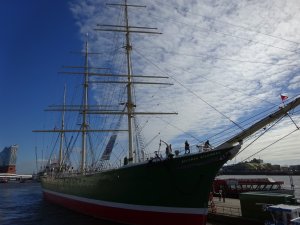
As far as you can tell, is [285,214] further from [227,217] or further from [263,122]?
[227,217]

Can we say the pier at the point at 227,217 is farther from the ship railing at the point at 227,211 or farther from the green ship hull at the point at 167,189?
the green ship hull at the point at 167,189

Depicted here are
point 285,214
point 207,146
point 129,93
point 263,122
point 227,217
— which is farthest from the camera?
point 129,93

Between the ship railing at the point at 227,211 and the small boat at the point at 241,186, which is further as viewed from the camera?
the small boat at the point at 241,186

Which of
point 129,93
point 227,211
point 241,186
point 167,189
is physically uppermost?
point 129,93

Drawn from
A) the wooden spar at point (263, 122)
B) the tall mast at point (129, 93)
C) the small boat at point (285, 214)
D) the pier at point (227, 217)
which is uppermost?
the tall mast at point (129, 93)

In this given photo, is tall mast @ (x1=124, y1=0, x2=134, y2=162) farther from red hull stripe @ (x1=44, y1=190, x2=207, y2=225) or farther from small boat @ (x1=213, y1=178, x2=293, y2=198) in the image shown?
small boat @ (x1=213, y1=178, x2=293, y2=198)

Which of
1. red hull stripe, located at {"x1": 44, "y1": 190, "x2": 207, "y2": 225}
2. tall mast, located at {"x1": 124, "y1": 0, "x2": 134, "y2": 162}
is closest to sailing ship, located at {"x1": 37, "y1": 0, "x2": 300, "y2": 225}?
red hull stripe, located at {"x1": 44, "y1": 190, "x2": 207, "y2": 225}

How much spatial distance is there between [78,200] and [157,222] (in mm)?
12520

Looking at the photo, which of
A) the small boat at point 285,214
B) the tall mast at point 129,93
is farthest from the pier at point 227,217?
the tall mast at point 129,93

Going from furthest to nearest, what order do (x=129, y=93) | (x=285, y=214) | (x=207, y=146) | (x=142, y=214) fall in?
(x=129, y=93), (x=142, y=214), (x=207, y=146), (x=285, y=214)

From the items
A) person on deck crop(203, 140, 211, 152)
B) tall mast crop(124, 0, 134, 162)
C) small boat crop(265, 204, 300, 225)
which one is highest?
tall mast crop(124, 0, 134, 162)

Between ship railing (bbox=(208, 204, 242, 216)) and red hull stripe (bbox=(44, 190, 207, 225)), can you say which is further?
ship railing (bbox=(208, 204, 242, 216))

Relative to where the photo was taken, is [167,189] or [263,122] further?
[167,189]

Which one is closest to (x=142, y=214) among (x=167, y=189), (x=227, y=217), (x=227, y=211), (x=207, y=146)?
(x=167, y=189)
